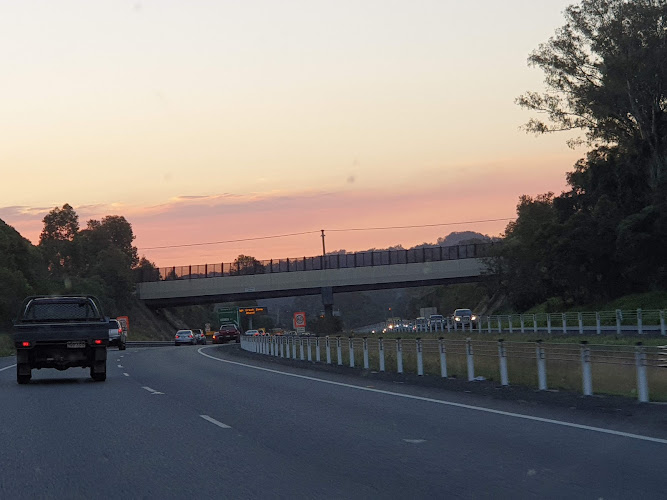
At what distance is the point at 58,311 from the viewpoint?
100 ft

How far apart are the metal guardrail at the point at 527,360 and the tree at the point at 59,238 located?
113 meters

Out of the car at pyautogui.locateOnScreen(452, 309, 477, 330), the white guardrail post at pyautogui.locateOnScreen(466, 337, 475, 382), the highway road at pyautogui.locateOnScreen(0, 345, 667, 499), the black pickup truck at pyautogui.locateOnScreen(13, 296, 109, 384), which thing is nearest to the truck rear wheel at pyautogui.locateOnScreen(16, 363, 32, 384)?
the black pickup truck at pyautogui.locateOnScreen(13, 296, 109, 384)

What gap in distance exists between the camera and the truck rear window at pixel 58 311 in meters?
30.2

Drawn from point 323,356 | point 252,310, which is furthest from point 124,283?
point 323,356

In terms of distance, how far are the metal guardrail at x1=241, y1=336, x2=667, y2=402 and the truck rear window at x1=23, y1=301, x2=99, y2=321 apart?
8.44m

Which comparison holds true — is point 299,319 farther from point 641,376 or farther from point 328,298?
point 641,376

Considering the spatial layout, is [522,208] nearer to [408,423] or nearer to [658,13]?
[658,13]

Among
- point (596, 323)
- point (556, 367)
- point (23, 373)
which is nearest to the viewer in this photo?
point (556, 367)

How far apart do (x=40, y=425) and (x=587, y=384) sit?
32.2 feet

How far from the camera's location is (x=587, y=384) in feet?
66.0

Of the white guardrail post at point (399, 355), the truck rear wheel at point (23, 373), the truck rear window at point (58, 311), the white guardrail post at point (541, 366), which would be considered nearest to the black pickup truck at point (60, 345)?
the truck rear wheel at point (23, 373)

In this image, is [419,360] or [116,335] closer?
[419,360]

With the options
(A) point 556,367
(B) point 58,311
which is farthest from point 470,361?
(B) point 58,311

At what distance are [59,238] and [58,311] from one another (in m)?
132
